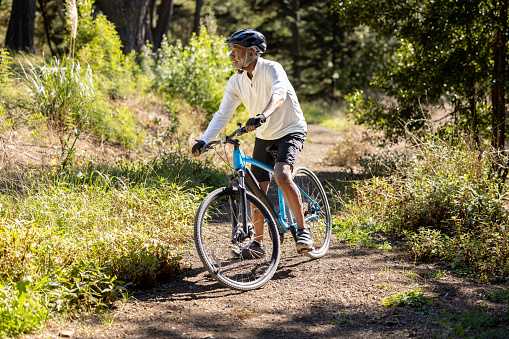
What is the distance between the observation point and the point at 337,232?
5.91m

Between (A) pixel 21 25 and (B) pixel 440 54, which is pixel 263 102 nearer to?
(B) pixel 440 54

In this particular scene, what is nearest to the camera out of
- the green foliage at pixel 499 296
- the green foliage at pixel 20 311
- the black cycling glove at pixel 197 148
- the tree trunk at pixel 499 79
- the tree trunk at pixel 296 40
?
the green foliage at pixel 20 311

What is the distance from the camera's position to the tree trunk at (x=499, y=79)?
289 inches

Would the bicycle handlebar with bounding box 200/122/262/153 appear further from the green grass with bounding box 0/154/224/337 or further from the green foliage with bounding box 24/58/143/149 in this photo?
the green foliage with bounding box 24/58/143/149

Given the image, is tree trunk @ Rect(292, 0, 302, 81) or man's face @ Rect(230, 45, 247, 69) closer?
man's face @ Rect(230, 45, 247, 69)

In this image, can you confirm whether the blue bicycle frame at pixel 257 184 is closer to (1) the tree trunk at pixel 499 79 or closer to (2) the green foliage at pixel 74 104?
(2) the green foliage at pixel 74 104

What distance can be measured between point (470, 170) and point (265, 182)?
2.72m

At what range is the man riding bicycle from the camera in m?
4.35

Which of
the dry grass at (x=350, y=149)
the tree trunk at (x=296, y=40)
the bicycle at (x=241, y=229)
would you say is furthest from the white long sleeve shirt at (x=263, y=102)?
the tree trunk at (x=296, y=40)

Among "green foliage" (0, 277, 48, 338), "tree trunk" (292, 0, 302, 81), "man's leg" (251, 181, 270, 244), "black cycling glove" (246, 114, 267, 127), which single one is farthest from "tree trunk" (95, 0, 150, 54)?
"tree trunk" (292, 0, 302, 81)

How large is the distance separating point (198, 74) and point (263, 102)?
252 inches

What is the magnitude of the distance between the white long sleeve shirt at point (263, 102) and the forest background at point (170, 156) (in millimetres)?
1283

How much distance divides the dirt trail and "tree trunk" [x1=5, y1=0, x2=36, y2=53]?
33.1 feet

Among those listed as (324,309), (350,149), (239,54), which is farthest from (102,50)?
(324,309)
